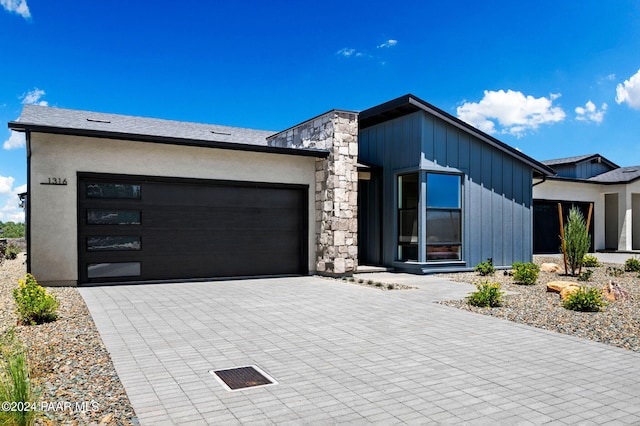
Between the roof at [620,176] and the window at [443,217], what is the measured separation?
12.9 m

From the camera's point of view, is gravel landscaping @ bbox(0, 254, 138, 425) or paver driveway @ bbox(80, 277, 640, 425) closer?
gravel landscaping @ bbox(0, 254, 138, 425)

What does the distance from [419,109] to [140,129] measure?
8.93 meters

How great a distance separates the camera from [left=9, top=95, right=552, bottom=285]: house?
1048cm

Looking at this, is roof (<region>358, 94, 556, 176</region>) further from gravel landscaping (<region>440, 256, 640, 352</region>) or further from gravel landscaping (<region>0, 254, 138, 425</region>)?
gravel landscaping (<region>0, 254, 138, 425</region>)

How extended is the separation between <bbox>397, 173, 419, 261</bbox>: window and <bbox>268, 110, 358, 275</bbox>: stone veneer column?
189 centimetres

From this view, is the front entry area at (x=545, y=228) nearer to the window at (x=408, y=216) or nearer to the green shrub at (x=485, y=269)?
the green shrub at (x=485, y=269)

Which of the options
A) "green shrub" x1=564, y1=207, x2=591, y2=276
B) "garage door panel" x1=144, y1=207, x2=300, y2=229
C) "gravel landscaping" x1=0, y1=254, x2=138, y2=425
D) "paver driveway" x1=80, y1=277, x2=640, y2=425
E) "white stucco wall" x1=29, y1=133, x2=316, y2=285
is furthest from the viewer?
"green shrub" x1=564, y1=207, x2=591, y2=276

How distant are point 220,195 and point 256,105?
38.9ft

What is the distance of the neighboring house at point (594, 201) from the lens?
21.4 m

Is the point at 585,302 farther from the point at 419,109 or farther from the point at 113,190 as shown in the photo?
the point at 113,190

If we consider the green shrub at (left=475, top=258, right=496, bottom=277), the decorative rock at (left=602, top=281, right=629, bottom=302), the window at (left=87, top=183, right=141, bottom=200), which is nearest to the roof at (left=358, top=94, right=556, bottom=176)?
the green shrub at (left=475, top=258, right=496, bottom=277)

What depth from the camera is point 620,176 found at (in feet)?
76.8

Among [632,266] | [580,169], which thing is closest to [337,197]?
[632,266]

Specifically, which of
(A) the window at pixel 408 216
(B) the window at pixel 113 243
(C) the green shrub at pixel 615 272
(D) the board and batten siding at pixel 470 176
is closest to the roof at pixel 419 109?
(D) the board and batten siding at pixel 470 176
